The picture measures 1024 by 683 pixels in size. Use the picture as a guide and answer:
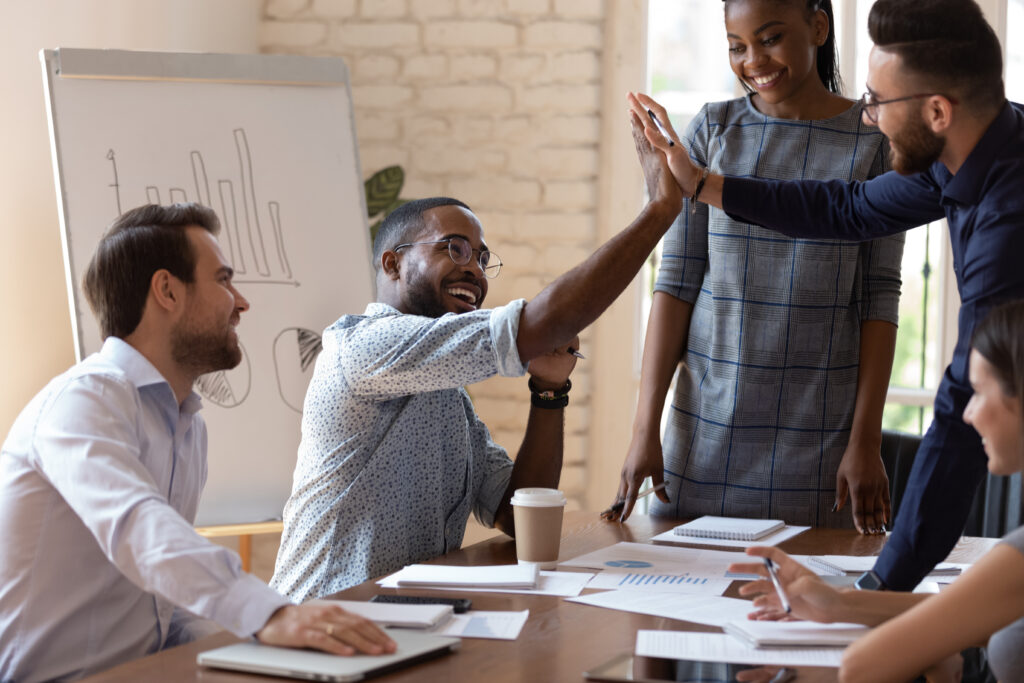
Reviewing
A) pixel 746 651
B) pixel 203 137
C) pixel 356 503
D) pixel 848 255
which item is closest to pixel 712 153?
pixel 848 255

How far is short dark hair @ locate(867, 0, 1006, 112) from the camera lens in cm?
128

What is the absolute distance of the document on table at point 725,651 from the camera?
1060 mm

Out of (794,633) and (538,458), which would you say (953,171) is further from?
(538,458)

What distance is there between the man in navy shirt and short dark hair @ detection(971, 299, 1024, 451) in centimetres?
18

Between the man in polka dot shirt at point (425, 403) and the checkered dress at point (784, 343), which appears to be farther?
the checkered dress at point (784, 343)

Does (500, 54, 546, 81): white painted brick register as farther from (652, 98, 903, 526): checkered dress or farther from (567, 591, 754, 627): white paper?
(567, 591, 754, 627): white paper

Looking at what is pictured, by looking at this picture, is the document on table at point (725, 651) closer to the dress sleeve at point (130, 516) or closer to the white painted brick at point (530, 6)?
the dress sleeve at point (130, 516)

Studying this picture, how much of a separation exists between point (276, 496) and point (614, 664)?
1771 millimetres

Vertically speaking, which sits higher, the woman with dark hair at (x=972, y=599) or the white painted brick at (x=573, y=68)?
the white painted brick at (x=573, y=68)

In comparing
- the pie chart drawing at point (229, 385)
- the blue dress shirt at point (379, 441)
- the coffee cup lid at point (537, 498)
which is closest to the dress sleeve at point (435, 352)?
the blue dress shirt at point (379, 441)

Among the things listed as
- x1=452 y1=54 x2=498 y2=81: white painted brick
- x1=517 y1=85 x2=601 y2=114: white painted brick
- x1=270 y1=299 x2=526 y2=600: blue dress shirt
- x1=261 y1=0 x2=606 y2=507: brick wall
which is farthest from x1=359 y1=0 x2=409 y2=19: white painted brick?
x1=270 y1=299 x2=526 y2=600: blue dress shirt

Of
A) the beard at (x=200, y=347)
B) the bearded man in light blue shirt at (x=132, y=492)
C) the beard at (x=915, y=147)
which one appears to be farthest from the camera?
the beard at (x=200, y=347)

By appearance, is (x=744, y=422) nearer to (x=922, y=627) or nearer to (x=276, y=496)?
(x=922, y=627)

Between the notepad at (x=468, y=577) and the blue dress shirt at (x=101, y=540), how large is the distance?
30cm
